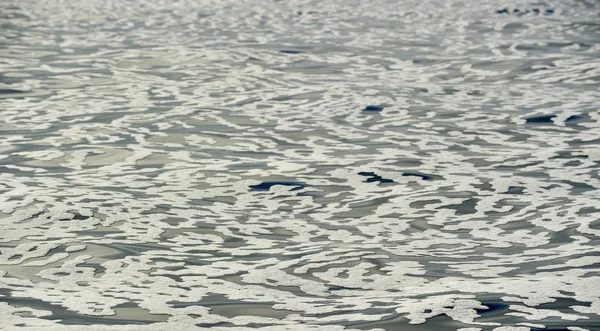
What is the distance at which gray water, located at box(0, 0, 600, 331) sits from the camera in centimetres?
553

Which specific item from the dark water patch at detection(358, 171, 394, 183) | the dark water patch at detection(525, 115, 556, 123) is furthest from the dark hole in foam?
the dark water patch at detection(358, 171, 394, 183)

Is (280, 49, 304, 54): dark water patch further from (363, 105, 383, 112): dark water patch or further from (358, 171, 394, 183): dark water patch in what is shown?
(358, 171, 394, 183): dark water patch

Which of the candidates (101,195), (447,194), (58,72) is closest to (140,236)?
(101,195)

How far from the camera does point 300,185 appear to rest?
27.5ft

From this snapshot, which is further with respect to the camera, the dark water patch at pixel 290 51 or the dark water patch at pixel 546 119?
the dark water patch at pixel 290 51

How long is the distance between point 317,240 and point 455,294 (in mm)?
1521

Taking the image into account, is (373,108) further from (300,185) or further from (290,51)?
(290,51)

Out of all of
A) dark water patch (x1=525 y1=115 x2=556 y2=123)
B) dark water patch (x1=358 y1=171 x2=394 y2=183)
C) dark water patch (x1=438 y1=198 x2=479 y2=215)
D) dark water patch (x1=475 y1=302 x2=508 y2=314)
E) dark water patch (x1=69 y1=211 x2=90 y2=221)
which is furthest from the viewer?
dark water patch (x1=525 y1=115 x2=556 y2=123)

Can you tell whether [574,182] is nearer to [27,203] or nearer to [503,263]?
[503,263]

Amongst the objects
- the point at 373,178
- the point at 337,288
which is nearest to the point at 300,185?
the point at 373,178

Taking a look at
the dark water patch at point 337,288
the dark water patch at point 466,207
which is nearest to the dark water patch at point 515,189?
the dark water patch at point 466,207

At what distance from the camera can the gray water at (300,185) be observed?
553 cm

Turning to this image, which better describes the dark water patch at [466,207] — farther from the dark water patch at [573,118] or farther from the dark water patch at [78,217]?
the dark water patch at [573,118]

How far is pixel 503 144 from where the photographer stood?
9844 millimetres
